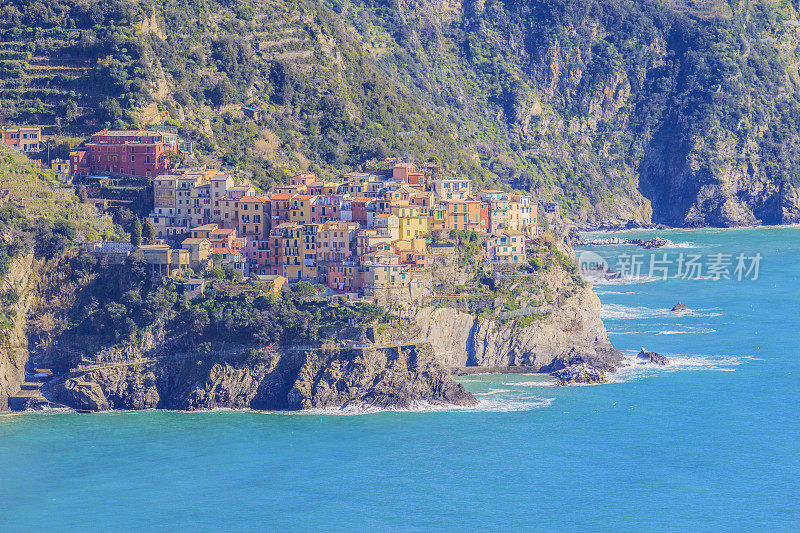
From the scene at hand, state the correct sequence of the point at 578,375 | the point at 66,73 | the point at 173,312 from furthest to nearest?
the point at 66,73
the point at 578,375
the point at 173,312

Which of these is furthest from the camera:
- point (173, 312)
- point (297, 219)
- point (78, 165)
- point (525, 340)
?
point (78, 165)

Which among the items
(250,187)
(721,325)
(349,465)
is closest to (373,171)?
(250,187)

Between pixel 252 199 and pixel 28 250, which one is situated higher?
pixel 252 199

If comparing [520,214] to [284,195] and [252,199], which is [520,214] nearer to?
[284,195]

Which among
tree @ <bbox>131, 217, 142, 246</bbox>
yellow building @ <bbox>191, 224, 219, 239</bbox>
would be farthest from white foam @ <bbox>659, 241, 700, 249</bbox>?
tree @ <bbox>131, 217, 142, 246</bbox>

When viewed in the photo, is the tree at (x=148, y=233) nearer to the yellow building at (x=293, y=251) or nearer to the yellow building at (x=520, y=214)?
the yellow building at (x=293, y=251)

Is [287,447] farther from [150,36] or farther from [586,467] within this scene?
[150,36]

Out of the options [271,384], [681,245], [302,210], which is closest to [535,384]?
[271,384]
